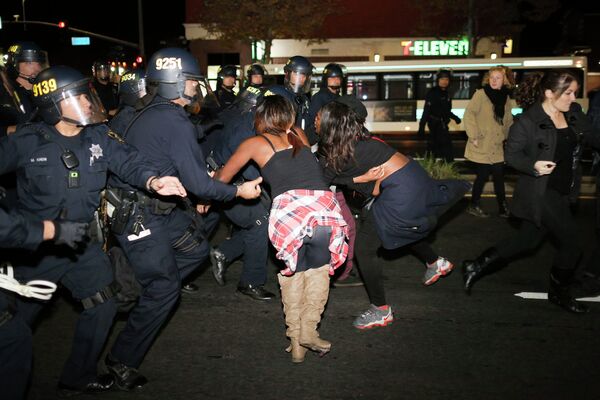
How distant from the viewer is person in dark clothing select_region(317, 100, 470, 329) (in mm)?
4766

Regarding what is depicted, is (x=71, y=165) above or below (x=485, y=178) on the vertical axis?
above

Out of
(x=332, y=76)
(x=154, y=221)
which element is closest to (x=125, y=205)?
(x=154, y=221)

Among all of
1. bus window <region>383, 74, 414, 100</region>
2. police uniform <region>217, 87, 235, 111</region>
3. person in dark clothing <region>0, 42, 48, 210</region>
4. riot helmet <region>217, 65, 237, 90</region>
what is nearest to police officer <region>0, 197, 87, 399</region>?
person in dark clothing <region>0, 42, 48, 210</region>

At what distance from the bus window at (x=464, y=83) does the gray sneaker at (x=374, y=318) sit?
18.9m

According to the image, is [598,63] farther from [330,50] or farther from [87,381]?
[87,381]

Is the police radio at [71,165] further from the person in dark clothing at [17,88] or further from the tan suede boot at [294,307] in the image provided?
the tan suede boot at [294,307]

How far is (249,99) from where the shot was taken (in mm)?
5984

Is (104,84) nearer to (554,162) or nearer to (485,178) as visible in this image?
(485,178)

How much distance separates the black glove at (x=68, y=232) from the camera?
9.98ft

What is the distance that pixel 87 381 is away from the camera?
3.97m

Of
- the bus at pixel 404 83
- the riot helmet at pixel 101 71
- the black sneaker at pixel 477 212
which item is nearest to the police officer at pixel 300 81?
the black sneaker at pixel 477 212

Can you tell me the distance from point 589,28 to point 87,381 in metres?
58.8

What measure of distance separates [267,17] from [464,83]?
15.4m

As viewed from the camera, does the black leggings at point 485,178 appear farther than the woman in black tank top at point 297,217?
Yes
